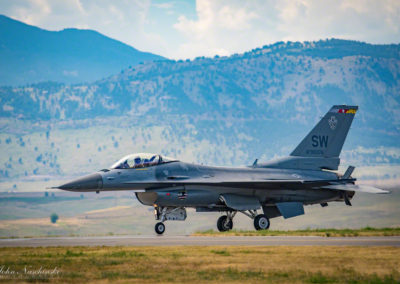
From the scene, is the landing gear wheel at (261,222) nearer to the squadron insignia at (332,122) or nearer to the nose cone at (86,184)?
the squadron insignia at (332,122)

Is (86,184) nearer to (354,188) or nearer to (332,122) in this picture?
(354,188)

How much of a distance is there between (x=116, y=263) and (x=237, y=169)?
15668 mm

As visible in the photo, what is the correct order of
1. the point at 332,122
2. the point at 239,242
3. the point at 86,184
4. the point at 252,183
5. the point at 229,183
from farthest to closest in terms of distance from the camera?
the point at 332,122
the point at 252,183
the point at 229,183
the point at 86,184
the point at 239,242

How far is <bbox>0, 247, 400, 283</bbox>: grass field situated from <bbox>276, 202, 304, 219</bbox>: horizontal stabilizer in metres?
11.8

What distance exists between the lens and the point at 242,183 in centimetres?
3284

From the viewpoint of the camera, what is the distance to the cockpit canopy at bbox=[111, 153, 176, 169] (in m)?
30.9

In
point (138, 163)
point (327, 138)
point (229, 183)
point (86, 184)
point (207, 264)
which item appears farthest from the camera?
point (327, 138)

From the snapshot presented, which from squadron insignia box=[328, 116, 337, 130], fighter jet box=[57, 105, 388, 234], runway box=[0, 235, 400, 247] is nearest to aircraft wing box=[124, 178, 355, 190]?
fighter jet box=[57, 105, 388, 234]

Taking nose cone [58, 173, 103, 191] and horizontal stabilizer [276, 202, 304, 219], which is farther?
horizontal stabilizer [276, 202, 304, 219]

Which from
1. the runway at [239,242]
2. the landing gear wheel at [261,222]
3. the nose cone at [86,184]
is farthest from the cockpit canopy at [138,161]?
the landing gear wheel at [261,222]

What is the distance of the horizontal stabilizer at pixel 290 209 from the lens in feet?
111

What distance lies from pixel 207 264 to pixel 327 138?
62.0 feet

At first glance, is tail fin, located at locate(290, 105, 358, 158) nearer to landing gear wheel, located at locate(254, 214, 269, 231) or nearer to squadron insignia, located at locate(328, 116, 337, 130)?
squadron insignia, located at locate(328, 116, 337, 130)

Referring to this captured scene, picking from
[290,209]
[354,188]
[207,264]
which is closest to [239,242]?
[207,264]
